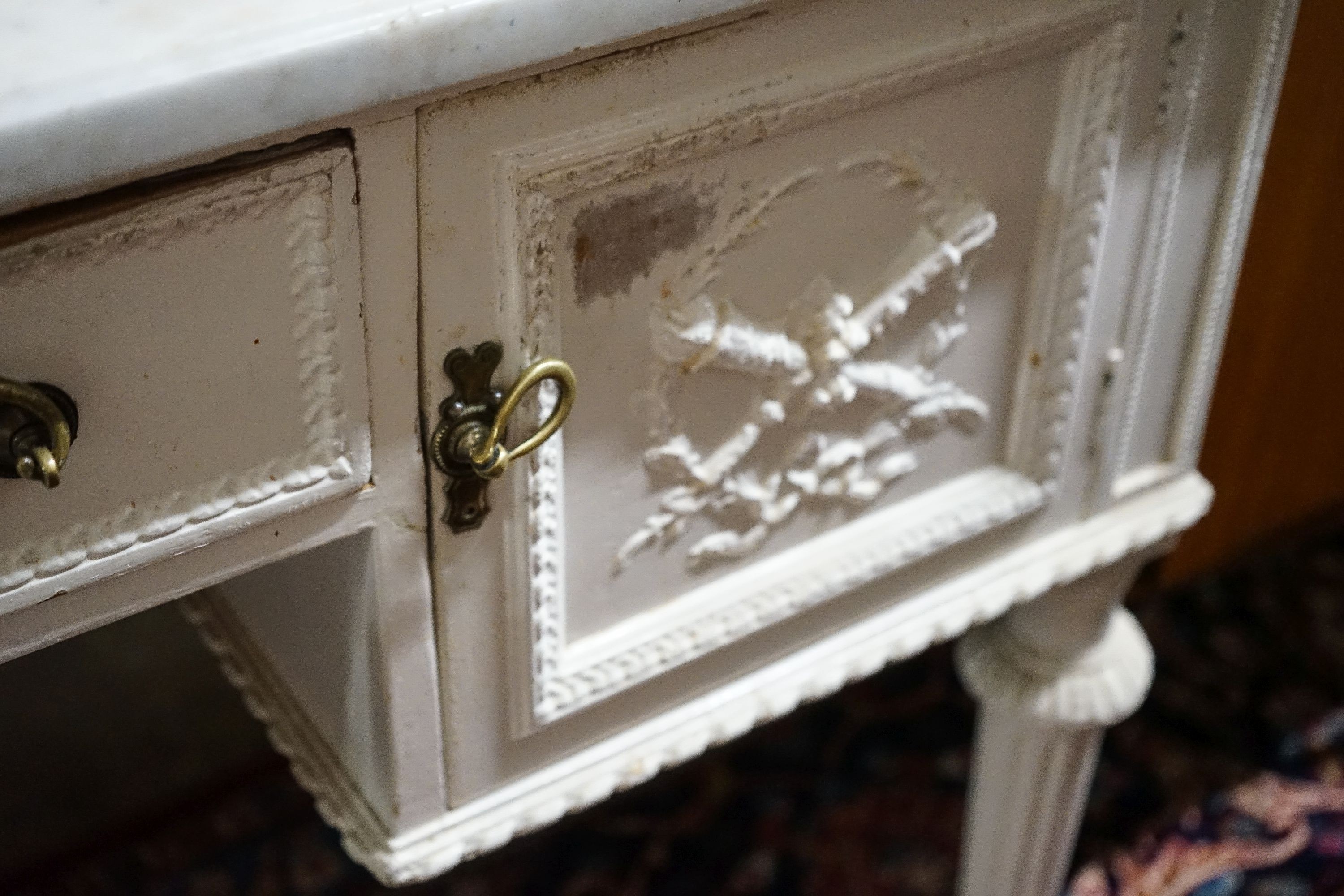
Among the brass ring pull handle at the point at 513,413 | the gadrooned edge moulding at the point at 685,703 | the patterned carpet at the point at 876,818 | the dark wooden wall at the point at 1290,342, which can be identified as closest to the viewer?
the brass ring pull handle at the point at 513,413

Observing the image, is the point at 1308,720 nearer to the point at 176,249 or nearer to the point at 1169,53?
the point at 1169,53

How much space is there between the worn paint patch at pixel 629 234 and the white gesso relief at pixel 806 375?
0.01m

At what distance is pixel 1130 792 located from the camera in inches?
40.9

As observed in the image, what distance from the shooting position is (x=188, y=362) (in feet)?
1.26

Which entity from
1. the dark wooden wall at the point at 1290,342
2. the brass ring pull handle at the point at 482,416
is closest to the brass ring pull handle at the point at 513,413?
the brass ring pull handle at the point at 482,416

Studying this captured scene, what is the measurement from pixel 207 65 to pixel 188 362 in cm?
8

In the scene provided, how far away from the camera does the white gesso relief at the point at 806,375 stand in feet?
1.56

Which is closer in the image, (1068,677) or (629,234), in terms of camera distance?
(629,234)

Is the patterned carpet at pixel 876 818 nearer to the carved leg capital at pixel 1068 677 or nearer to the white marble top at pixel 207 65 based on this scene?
the carved leg capital at pixel 1068 677

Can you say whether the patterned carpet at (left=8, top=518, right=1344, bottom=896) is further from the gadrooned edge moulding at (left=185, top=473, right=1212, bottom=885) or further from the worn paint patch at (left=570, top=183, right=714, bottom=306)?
the worn paint patch at (left=570, top=183, right=714, bottom=306)

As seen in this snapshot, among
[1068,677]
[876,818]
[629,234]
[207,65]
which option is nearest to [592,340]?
[629,234]

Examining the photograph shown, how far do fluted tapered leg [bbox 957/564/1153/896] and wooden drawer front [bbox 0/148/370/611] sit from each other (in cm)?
41

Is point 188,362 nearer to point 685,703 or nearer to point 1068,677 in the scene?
point 685,703

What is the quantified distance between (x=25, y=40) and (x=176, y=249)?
6 cm
